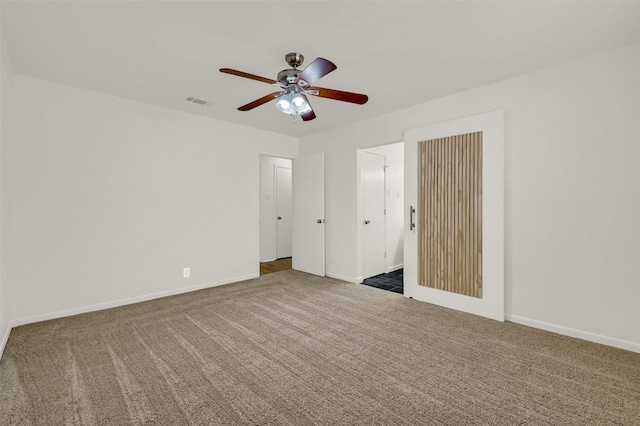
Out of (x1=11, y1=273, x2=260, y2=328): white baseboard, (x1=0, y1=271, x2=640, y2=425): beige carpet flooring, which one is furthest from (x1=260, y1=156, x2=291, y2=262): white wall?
(x1=0, y1=271, x2=640, y2=425): beige carpet flooring

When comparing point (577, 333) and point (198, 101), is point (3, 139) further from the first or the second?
point (577, 333)

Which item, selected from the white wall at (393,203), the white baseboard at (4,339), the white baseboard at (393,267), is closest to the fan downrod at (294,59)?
the white wall at (393,203)

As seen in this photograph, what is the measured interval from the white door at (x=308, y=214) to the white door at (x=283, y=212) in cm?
139

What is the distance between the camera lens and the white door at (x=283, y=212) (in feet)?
22.6

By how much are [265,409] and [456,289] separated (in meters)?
2.56

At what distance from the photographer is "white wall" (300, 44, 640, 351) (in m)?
2.49

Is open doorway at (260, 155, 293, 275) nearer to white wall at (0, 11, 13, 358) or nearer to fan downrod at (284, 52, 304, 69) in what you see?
fan downrod at (284, 52, 304, 69)

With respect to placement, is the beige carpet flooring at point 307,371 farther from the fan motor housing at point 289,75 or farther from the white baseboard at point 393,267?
the fan motor housing at point 289,75

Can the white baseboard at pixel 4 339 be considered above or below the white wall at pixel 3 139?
below

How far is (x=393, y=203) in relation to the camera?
5457 mm

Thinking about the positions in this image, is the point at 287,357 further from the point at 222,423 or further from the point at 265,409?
the point at 222,423

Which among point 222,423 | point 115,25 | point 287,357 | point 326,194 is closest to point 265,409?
point 222,423

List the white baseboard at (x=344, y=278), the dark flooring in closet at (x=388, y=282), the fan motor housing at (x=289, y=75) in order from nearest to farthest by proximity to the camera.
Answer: the fan motor housing at (x=289, y=75), the dark flooring in closet at (x=388, y=282), the white baseboard at (x=344, y=278)

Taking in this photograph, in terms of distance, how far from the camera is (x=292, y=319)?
10.4 feet
